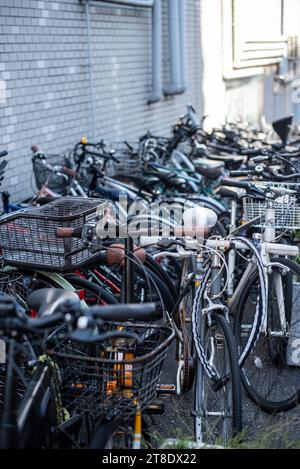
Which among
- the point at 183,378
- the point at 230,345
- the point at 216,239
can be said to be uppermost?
the point at 216,239

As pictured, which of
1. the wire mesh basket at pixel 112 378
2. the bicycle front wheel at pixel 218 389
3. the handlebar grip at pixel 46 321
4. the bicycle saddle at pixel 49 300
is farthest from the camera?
the bicycle front wheel at pixel 218 389

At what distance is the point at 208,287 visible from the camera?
4070 mm

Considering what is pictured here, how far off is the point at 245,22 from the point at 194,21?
1891 millimetres

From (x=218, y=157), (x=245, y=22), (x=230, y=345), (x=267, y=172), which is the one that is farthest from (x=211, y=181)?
(x=245, y=22)

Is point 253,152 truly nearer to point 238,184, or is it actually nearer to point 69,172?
point 69,172

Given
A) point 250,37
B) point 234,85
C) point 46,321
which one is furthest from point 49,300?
point 234,85

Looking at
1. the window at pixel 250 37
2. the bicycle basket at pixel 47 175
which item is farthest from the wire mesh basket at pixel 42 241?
the window at pixel 250 37

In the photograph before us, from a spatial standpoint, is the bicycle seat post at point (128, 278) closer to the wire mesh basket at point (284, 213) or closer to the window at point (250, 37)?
the wire mesh basket at point (284, 213)

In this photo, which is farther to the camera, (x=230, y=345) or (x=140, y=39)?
(x=140, y=39)

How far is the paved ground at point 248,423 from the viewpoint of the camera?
3.79m

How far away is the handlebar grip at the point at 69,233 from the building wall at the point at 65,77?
303 cm

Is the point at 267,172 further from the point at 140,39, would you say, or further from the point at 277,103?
the point at 277,103

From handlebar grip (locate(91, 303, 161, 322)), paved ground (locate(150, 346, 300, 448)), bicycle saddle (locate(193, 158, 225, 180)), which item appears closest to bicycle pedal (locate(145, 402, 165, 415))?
paved ground (locate(150, 346, 300, 448))

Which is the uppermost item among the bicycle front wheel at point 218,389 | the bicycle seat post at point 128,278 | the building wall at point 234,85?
the building wall at point 234,85
